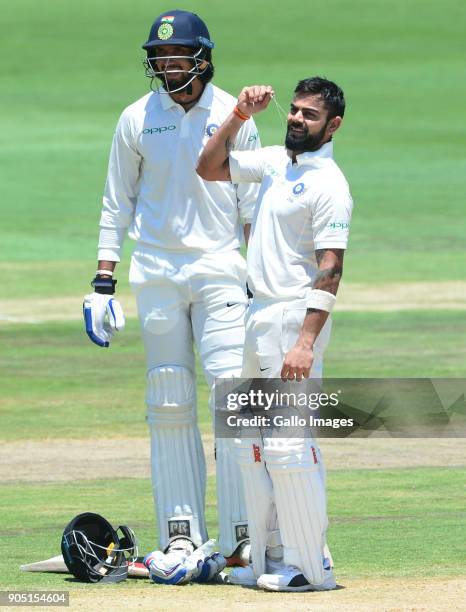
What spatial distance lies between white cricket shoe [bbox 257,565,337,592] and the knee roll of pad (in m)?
1.03

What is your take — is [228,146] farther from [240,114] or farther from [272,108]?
[272,108]

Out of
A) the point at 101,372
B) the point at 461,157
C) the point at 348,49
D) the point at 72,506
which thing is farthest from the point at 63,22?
the point at 72,506

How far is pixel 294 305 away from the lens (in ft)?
22.7

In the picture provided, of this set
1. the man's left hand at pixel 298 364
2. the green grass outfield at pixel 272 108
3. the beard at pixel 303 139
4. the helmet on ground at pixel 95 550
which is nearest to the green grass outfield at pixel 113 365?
the green grass outfield at pixel 272 108

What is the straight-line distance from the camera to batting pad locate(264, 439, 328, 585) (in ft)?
22.6

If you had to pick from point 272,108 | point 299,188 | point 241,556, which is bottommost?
point 241,556

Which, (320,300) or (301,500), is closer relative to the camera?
(320,300)

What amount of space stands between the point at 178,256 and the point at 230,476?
1.02m

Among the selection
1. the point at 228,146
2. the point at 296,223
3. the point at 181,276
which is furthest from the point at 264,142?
the point at 296,223

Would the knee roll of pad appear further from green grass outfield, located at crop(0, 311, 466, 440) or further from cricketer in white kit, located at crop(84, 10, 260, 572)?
green grass outfield, located at crop(0, 311, 466, 440)

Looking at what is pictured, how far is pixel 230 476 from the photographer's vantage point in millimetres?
7738

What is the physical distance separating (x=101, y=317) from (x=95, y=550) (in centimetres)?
106

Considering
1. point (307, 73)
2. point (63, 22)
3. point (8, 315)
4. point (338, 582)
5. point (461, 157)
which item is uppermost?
point (63, 22)

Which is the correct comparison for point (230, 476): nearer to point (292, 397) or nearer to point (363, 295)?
point (292, 397)
